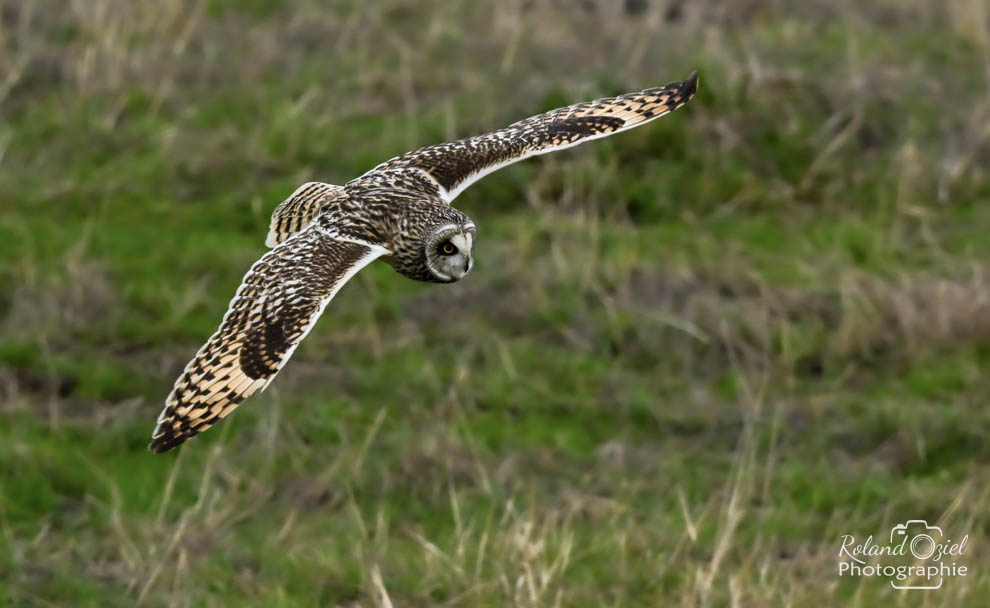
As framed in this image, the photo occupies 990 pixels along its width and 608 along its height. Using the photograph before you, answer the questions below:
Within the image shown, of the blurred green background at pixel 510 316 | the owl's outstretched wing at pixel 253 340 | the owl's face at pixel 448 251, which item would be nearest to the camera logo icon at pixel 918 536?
Result: the blurred green background at pixel 510 316

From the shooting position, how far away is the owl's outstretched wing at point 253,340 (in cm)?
503

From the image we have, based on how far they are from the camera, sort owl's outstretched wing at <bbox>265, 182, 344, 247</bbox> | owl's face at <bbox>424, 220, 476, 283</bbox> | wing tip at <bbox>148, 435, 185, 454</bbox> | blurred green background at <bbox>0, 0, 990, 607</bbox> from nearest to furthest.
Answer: wing tip at <bbox>148, 435, 185, 454</bbox> < owl's face at <bbox>424, 220, 476, 283</bbox> < owl's outstretched wing at <bbox>265, 182, 344, 247</bbox> < blurred green background at <bbox>0, 0, 990, 607</bbox>

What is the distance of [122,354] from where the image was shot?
27.5 feet

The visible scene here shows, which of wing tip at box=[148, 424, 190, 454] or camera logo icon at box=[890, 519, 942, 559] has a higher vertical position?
wing tip at box=[148, 424, 190, 454]

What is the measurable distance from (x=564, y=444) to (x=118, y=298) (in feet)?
6.96

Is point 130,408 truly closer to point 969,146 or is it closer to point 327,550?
point 327,550

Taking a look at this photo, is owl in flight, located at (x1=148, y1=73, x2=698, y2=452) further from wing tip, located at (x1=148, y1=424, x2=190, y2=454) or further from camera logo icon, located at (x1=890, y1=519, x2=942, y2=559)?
camera logo icon, located at (x1=890, y1=519, x2=942, y2=559)

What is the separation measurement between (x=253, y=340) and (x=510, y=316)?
3.65m

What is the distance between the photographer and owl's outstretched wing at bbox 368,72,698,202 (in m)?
5.99

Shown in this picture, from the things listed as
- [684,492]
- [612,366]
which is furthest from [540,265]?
[684,492]

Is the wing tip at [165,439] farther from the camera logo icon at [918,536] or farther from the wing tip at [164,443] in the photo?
the camera logo icon at [918,536]

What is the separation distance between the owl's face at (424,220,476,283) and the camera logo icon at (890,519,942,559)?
2.32 m

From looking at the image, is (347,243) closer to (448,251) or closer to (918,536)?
(448,251)

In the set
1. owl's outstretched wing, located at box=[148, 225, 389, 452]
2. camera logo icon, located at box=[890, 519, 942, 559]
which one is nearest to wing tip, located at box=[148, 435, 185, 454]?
owl's outstretched wing, located at box=[148, 225, 389, 452]
